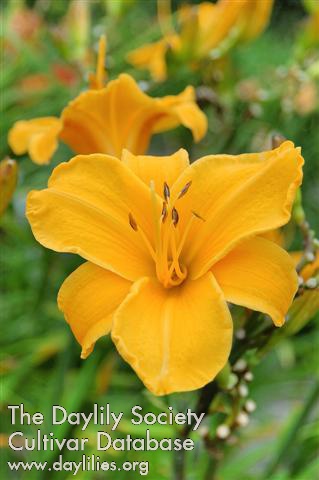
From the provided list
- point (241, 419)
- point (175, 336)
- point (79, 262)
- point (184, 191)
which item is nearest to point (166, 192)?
point (184, 191)

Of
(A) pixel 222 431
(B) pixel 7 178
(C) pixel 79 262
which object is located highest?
(B) pixel 7 178

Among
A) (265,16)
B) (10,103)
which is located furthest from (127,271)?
(10,103)

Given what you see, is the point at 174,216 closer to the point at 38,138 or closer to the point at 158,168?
the point at 158,168

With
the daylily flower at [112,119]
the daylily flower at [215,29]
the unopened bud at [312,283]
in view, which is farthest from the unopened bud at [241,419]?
the daylily flower at [215,29]

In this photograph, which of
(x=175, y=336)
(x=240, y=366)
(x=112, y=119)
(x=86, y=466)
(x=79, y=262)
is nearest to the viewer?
(x=175, y=336)

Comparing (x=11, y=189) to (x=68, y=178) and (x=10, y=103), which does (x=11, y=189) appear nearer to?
(x=68, y=178)
